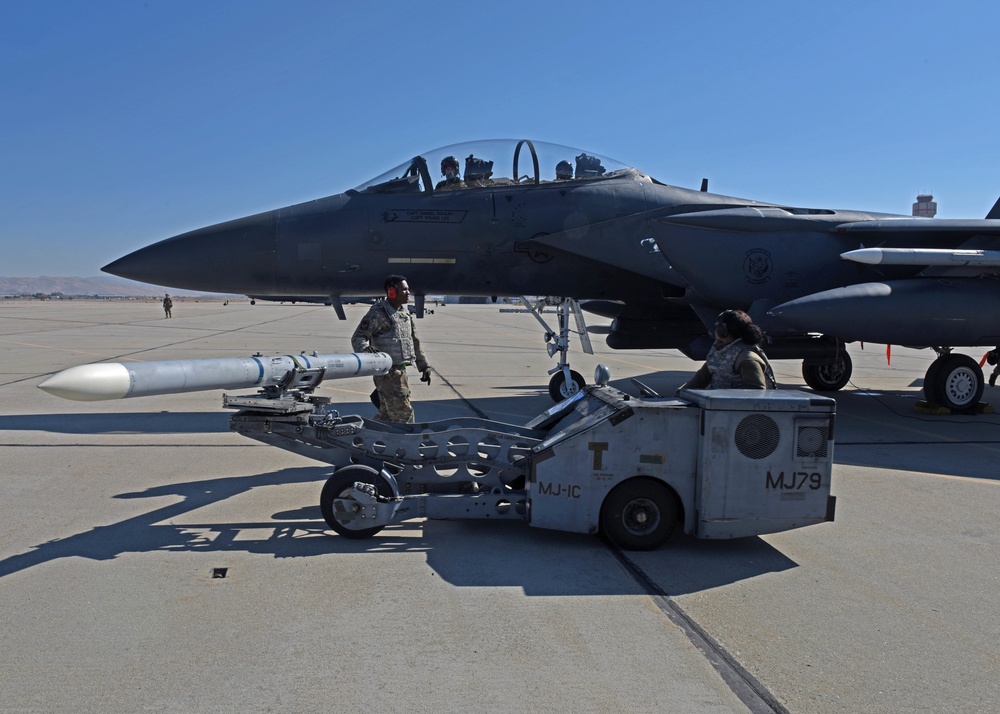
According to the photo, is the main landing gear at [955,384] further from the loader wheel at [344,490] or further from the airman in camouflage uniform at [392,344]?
Answer: the loader wheel at [344,490]

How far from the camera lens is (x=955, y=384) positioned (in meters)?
9.97

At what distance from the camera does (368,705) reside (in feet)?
9.02

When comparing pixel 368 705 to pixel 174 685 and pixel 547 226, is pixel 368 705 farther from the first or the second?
pixel 547 226

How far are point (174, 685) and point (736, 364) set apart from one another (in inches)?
145

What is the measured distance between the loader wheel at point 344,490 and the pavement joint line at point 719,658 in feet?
5.04

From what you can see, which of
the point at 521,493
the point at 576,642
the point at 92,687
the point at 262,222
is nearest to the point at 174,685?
the point at 92,687

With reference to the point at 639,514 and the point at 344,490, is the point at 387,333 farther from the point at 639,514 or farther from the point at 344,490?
the point at 639,514

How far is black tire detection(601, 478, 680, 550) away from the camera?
14.5ft

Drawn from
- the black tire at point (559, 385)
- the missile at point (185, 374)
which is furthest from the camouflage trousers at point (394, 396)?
the black tire at point (559, 385)

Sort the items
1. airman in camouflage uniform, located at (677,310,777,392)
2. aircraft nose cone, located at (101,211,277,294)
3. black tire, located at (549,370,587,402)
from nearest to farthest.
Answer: airman in camouflage uniform, located at (677,310,777,392)
aircraft nose cone, located at (101,211,277,294)
black tire, located at (549,370,587,402)

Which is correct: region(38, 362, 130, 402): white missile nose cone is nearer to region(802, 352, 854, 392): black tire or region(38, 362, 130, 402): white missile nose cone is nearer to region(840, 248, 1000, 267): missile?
region(840, 248, 1000, 267): missile

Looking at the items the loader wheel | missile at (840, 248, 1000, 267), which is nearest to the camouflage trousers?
the loader wheel

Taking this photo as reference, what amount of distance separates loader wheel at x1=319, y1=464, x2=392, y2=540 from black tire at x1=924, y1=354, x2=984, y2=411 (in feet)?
27.4

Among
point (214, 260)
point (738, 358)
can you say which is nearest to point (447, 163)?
point (214, 260)
